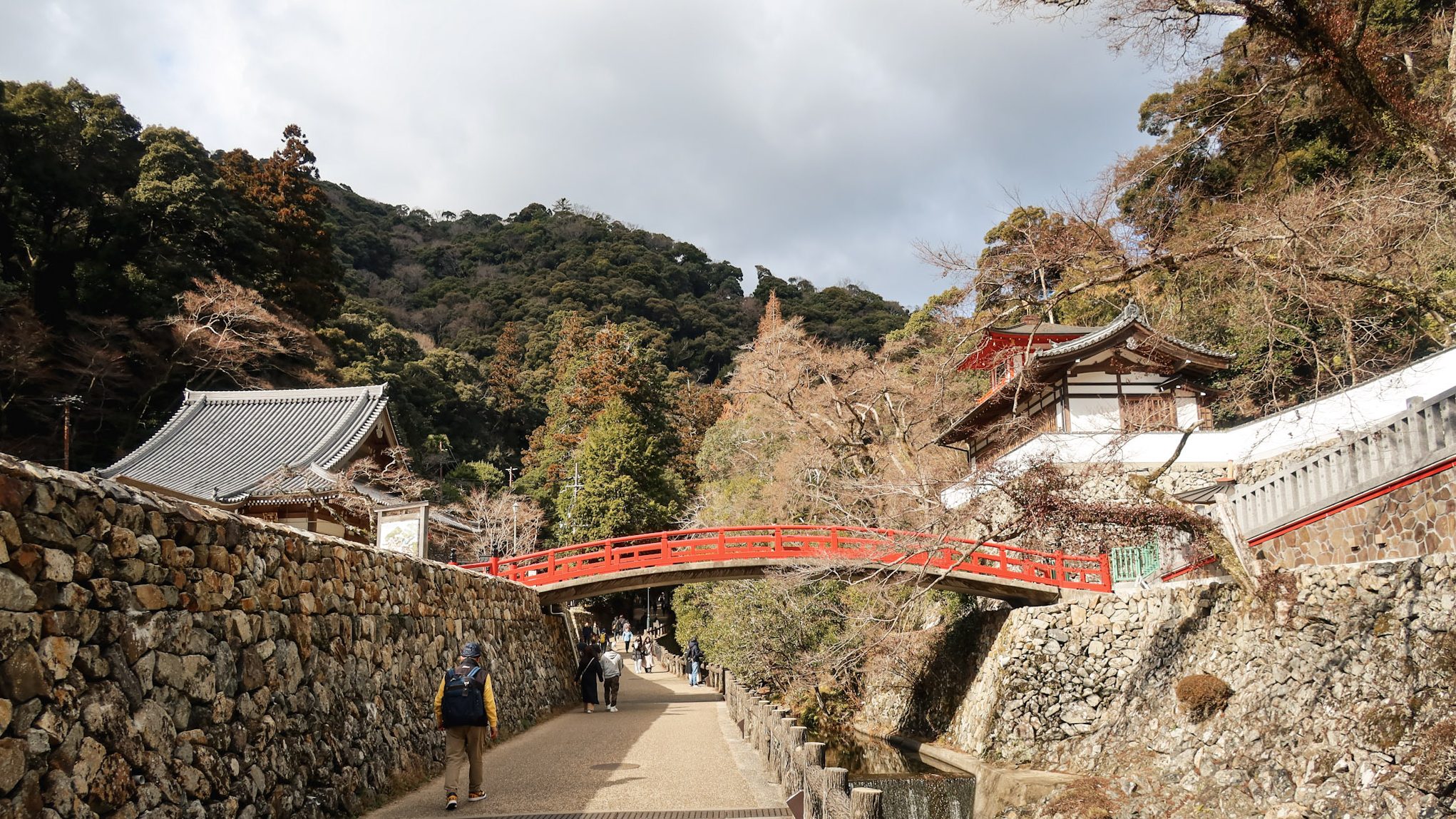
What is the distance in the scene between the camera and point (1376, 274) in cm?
750

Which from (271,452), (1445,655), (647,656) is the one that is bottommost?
(647,656)

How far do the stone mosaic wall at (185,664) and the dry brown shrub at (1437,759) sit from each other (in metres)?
8.51

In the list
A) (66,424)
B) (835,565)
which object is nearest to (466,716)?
(835,565)

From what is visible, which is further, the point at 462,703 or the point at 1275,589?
the point at 1275,589

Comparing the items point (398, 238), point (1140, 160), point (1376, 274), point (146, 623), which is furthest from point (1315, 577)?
point (398, 238)

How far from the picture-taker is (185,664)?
4.70 meters

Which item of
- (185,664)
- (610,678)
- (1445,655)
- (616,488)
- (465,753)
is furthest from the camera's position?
(616,488)

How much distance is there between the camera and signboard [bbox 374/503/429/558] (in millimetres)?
9625

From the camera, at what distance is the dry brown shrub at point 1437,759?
24.9 feet

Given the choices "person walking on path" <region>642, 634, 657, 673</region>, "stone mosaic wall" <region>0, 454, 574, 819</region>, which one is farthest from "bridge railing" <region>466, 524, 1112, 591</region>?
"person walking on path" <region>642, 634, 657, 673</region>

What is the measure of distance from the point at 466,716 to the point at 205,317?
834 inches

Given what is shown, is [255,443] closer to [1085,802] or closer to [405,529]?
[405,529]

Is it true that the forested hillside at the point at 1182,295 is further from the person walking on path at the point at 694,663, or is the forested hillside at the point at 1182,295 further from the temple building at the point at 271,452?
the temple building at the point at 271,452

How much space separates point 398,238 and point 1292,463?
218 feet
